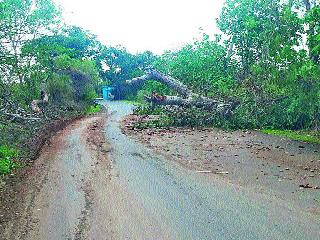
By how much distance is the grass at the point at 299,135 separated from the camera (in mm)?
13930

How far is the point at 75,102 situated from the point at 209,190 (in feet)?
80.4

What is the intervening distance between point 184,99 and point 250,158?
8648 millimetres

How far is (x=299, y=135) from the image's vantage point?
49.8ft

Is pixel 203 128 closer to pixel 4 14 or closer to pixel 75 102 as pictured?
pixel 4 14

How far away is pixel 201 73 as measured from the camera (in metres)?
22.6

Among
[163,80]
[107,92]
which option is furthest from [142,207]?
[107,92]

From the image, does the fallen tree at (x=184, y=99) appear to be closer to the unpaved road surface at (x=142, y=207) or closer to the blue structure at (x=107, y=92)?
the unpaved road surface at (x=142, y=207)

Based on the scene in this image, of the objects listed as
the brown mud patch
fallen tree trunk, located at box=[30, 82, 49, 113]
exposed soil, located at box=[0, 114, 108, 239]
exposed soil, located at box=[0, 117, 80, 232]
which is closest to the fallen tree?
fallen tree trunk, located at box=[30, 82, 49, 113]

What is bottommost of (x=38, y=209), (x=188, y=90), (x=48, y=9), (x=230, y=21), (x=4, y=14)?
(x=38, y=209)

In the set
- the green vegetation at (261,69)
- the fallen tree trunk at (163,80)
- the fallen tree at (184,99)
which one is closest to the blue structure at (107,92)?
the green vegetation at (261,69)

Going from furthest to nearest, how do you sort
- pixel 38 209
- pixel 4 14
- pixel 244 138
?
pixel 244 138 → pixel 4 14 → pixel 38 209

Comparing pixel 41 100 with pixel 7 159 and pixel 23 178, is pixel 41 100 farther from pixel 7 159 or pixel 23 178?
pixel 23 178

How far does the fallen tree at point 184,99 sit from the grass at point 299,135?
2.06 m

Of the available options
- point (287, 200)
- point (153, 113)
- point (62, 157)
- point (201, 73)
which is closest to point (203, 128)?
A: point (153, 113)
